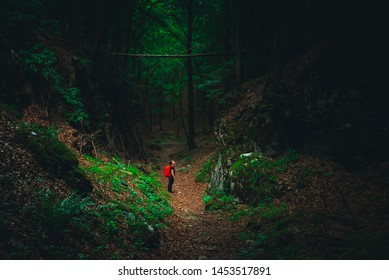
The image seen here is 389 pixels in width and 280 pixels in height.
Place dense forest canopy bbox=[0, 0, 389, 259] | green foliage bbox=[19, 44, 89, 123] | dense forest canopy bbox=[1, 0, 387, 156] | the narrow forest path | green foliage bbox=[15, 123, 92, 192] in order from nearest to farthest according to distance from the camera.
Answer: dense forest canopy bbox=[0, 0, 389, 259], the narrow forest path, green foliage bbox=[15, 123, 92, 192], dense forest canopy bbox=[1, 0, 387, 156], green foliage bbox=[19, 44, 89, 123]

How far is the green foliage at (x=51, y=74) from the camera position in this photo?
10.3m

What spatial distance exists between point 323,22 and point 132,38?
55.3 ft

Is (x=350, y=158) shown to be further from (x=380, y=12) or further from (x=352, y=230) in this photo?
(x=380, y=12)

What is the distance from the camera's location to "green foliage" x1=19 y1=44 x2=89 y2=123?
10286mm

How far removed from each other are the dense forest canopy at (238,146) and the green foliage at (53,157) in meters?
0.03

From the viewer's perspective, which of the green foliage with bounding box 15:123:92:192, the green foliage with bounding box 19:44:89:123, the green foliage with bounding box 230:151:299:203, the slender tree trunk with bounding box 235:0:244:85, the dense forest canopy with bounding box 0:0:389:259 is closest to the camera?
the dense forest canopy with bounding box 0:0:389:259

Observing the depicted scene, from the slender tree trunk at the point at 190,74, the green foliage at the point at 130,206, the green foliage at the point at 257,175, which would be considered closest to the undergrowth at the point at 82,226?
the green foliage at the point at 130,206

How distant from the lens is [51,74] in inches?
433

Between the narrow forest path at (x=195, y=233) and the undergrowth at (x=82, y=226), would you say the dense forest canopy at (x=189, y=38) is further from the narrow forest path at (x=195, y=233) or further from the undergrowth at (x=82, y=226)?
the narrow forest path at (x=195, y=233)

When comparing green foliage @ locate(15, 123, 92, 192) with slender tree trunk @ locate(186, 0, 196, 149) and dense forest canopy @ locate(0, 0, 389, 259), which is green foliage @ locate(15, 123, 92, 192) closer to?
dense forest canopy @ locate(0, 0, 389, 259)

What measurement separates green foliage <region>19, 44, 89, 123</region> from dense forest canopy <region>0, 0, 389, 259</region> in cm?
8

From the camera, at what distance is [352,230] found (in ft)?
18.2

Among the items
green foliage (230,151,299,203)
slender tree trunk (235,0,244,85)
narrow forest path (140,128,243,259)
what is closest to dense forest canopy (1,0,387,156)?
slender tree trunk (235,0,244,85)

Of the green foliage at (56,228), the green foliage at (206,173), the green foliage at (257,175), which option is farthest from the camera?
the green foliage at (206,173)
